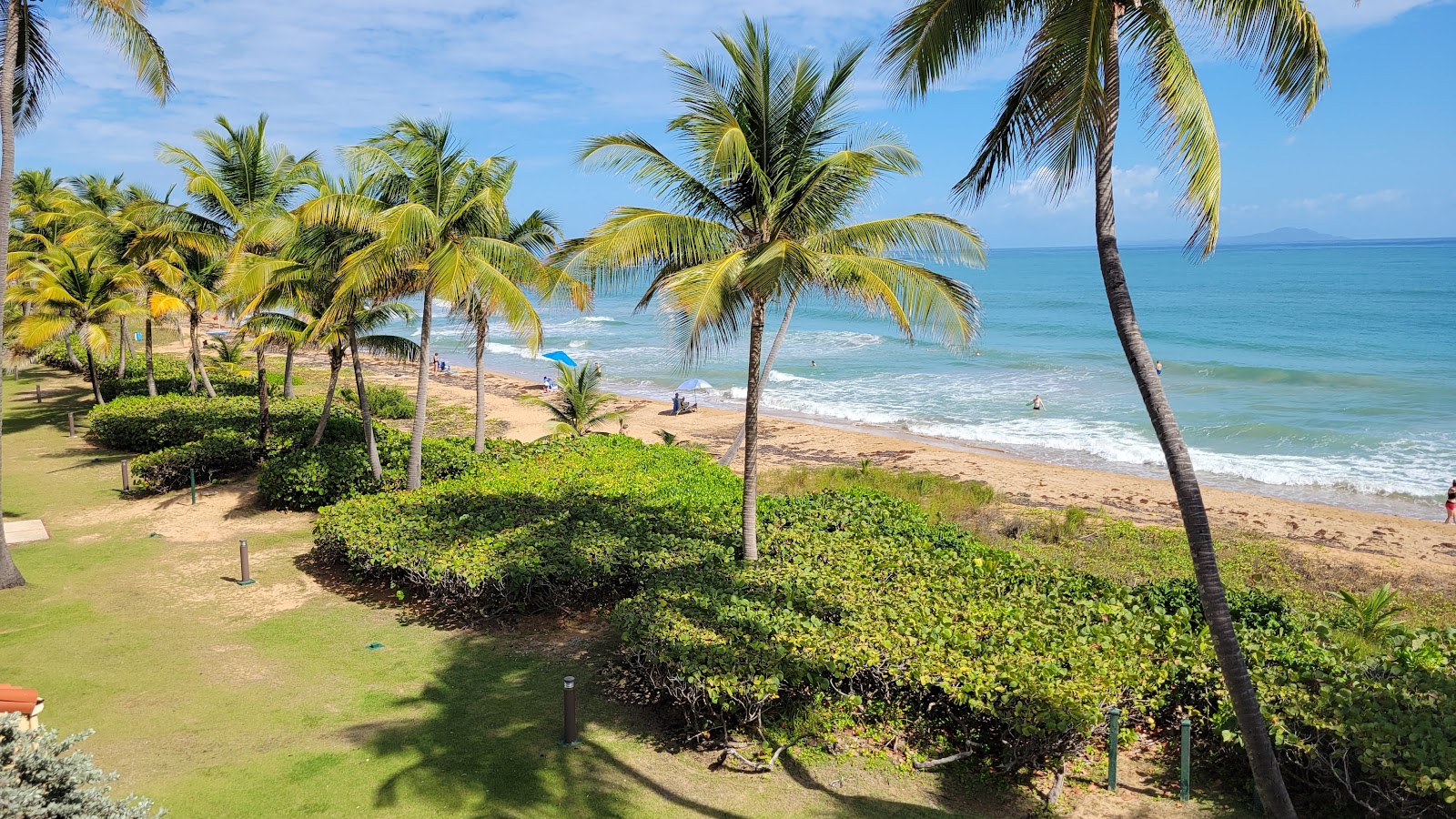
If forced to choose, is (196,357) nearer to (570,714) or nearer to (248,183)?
(248,183)

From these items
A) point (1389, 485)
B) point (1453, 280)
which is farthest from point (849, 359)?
point (1453, 280)

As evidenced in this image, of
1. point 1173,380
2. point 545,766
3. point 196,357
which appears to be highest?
point 1173,380

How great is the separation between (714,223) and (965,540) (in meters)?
5.46

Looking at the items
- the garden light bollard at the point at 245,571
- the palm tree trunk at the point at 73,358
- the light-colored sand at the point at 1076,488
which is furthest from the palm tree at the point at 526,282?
the palm tree trunk at the point at 73,358

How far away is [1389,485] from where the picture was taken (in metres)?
22.9

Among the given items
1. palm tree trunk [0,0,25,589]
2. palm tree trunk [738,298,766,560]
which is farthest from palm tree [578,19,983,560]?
palm tree trunk [0,0,25,589]

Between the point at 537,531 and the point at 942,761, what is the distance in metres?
6.29

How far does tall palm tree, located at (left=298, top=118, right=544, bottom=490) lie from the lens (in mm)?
13211

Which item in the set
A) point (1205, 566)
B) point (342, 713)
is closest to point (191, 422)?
point (342, 713)

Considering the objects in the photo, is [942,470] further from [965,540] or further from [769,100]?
[769,100]

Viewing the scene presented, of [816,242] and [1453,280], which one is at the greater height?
[1453,280]

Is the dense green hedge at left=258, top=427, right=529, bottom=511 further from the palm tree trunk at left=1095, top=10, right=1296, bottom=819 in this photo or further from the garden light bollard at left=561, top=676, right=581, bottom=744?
the palm tree trunk at left=1095, top=10, right=1296, bottom=819

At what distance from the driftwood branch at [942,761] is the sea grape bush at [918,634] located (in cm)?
17

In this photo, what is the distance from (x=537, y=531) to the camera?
460 inches
